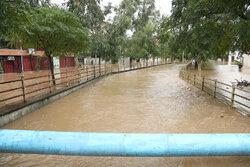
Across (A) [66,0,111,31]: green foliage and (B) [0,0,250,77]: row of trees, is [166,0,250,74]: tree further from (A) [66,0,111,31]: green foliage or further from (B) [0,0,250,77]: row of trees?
(A) [66,0,111,31]: green foliage

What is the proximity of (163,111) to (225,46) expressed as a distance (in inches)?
227

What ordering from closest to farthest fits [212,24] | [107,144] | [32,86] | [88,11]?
[107,144] < [212,24] < [32,86] < [88,11]

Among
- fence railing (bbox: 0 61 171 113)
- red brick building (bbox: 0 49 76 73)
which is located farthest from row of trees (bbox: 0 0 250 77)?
red brick building (bbox: 0 49 76 73)

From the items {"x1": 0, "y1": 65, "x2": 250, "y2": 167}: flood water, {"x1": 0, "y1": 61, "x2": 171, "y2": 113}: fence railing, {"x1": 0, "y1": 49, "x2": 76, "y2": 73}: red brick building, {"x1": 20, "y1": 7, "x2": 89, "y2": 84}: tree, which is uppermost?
{"x1": 20, "y1": 7, "x2": 89, "y2": 84}: tree

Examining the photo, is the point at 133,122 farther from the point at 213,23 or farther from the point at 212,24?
the point at 213,23

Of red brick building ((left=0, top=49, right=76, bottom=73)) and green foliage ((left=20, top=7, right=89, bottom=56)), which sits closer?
green foliage ((left=20, top=7, right=89, bottom=56))

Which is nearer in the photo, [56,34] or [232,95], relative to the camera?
[232,95]

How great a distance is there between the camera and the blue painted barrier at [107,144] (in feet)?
5.77

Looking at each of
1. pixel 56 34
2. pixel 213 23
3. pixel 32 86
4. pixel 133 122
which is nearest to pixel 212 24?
pixel 213 23

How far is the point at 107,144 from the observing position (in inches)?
69.0

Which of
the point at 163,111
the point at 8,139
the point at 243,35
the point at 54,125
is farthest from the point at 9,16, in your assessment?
the point at 243,35

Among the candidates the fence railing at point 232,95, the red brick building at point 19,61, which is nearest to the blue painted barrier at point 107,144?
the fence railing at point 232,95

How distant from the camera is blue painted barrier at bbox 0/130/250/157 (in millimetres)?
1759

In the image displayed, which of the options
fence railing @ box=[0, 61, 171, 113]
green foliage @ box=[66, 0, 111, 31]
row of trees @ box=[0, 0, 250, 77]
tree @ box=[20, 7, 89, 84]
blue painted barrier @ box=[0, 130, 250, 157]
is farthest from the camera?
green foliage @ box=[66, 0, 111, 31]
